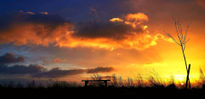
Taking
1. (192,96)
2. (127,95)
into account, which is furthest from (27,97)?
(192,96)

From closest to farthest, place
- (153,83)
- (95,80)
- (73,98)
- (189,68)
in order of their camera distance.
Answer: (73,98) < (153,83) < (189,68) < (95,80)

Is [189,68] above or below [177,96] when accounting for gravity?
above

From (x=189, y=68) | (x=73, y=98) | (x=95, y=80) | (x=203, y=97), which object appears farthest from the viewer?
(x=95, y=80)

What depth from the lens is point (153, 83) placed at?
36.0ft

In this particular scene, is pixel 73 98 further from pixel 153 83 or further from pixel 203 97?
pixel 153 83

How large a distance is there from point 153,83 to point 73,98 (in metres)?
5.36

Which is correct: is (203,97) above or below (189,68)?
below

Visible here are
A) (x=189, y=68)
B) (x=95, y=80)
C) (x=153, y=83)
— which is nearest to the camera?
(x=153, y=83)

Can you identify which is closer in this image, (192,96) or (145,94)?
(192,96)

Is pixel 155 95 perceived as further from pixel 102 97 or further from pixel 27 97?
pixel 27 97

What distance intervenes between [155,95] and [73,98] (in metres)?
2.92

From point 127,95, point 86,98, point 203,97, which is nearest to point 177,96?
point 203,97

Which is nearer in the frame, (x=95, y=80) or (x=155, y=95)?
(x=155, y=95)

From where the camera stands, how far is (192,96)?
22.4 feet
